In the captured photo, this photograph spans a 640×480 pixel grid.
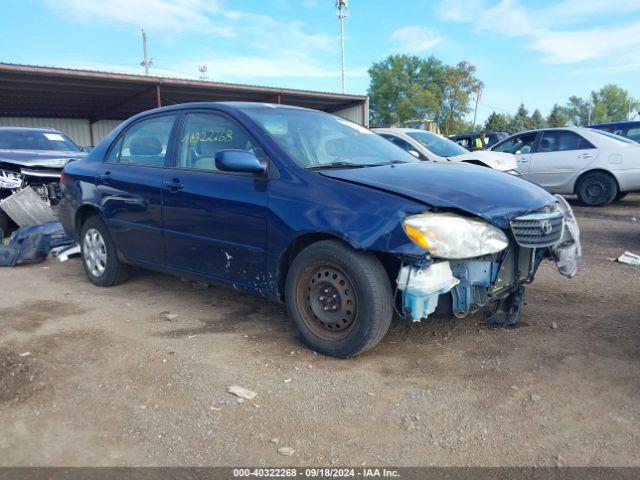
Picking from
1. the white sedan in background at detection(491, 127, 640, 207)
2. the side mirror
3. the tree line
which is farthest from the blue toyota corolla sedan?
the tree line

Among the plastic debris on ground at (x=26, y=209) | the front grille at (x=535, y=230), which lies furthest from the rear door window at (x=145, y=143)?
the plastic debris on ground at (x=26, y=209)

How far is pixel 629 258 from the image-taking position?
5859mm

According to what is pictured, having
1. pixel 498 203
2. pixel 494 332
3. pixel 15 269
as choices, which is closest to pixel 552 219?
pixel 498 203

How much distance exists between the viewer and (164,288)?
528 centimetres

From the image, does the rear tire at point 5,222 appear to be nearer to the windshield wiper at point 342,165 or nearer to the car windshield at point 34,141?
the car windshield at point 34,141

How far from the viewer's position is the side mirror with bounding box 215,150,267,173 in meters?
3.57

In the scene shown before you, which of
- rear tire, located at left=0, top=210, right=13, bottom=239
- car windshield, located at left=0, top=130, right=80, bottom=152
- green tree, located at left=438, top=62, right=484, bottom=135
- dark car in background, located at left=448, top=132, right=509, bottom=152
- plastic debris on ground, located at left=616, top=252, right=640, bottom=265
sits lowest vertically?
plastic debris on ground, located at left=616, top=252, right=640, bottom=265

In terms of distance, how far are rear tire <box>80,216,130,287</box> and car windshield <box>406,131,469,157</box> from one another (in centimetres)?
570

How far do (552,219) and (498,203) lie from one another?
1.51 ft

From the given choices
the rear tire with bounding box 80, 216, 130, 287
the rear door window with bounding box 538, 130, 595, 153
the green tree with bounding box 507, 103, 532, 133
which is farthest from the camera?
the green tree with bounding box 507, 103, 532, 133

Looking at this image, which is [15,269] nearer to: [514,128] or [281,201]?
[281,201]

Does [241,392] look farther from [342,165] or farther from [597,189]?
[597,189]

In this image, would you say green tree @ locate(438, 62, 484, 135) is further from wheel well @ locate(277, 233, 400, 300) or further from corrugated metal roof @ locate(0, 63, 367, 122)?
wheel well @ locate(277, 233, 400, 300)

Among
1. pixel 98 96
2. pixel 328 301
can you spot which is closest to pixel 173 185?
pixel 328 301
